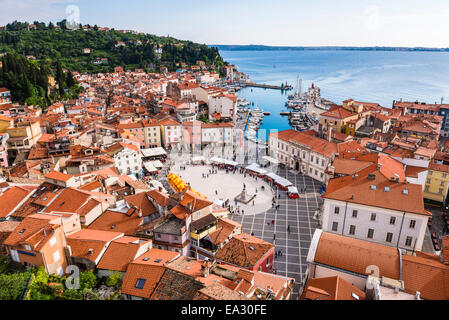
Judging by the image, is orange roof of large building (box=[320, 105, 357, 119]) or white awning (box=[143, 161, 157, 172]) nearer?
white awning (box=[143, 161, 157, 172])

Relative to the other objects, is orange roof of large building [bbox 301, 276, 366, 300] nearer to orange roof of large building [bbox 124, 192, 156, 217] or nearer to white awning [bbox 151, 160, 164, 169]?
orange roof of large building [bbox 124, 192, 156, 217]

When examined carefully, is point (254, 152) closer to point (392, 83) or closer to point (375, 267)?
point (375, 267)

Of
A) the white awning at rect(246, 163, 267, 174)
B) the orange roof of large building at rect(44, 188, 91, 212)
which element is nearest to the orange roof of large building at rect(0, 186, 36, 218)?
the orange roof of large building at rect(44, 188, 91, 212)

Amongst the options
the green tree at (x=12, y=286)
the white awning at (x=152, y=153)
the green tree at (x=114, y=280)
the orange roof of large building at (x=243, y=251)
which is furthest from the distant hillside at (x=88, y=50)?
the green tree at (x=12, y=286)

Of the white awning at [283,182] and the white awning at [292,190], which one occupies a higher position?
the white awning at [283,182]

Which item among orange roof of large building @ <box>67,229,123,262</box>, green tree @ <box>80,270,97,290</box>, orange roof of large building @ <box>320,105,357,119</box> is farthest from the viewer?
orange roof of large building @ <box>320,105,357,119</box>

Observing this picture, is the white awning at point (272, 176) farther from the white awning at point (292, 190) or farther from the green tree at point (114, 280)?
the green tree at point (114, 280)

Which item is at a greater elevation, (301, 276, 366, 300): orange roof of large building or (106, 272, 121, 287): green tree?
(301, 276, 366, 300): orange roof of large building

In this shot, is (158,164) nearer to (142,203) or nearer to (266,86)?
(142,203)
